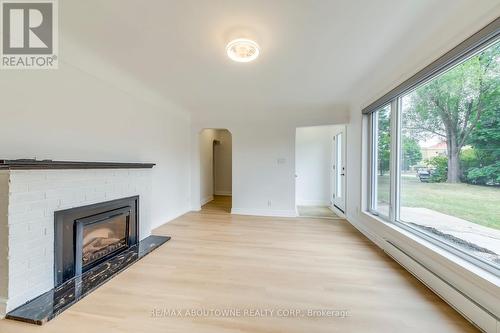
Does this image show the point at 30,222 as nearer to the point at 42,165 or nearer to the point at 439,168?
the point at 42,165

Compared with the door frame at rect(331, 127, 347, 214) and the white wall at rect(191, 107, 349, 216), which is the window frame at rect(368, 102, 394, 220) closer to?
the door frame at rect(331, 127, 347, 214)

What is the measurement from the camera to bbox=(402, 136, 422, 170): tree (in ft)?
7.92

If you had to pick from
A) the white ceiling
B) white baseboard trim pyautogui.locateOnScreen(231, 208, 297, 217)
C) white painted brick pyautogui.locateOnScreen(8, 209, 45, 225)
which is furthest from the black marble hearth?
white baseboard trim pyautogui.locateOnScreen(231, 208, 297, 217)

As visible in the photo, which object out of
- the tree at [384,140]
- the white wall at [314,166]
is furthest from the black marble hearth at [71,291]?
the white wall at [314,166]

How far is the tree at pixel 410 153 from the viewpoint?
241 cm

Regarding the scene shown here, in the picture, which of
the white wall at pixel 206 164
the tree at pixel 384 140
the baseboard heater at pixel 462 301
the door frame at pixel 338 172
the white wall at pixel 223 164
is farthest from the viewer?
the white wall at pixel 223 164

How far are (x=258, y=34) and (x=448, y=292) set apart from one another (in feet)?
9.12

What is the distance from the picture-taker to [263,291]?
6.44 ft

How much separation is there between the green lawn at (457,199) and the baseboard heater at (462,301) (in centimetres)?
56

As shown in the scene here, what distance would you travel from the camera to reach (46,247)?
191 cm

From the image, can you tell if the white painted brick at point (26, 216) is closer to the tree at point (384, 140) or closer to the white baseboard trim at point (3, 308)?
the white baseboard trim at point (3, 308)

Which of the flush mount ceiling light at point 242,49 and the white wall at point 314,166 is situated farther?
the white wall at point 314,166

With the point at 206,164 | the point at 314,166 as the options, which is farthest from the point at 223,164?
the point at 314,166

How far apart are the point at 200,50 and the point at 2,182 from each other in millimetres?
2072
